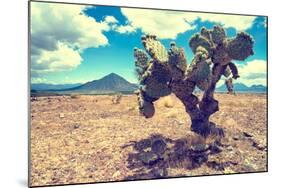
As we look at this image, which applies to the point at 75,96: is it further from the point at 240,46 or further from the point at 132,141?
the point at 240,46

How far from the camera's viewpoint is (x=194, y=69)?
255 centimetres

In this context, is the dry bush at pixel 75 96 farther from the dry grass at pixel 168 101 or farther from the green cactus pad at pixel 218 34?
the green cactus pad at pixel 218 34

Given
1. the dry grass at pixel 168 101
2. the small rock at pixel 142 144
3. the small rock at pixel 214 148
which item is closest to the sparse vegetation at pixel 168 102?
the dry grass at pixel 168 101

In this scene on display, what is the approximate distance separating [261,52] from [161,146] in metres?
1.00

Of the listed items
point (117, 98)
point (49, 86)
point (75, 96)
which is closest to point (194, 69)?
point (117, 98)

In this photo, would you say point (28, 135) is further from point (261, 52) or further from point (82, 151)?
point (261, 52)

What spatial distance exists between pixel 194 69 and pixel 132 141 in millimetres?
639

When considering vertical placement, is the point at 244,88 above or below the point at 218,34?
below

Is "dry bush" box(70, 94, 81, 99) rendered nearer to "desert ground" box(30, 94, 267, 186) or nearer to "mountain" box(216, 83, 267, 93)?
"desert ground" box(30, 94, 267, 186)

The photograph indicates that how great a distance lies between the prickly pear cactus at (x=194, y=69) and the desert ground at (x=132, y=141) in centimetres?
5

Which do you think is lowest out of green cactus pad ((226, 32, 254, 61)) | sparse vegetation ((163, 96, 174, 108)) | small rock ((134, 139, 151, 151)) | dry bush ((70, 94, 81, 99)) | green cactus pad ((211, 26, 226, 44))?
small rock ((134, 139, 151, 151))

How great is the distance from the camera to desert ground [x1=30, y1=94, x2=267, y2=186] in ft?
7.58

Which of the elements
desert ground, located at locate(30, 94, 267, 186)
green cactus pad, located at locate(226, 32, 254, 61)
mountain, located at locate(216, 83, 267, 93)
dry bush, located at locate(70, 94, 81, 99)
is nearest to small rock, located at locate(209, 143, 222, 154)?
desert ground, located at locate(30, 94, 267, 186)

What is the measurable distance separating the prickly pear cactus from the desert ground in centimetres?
5
